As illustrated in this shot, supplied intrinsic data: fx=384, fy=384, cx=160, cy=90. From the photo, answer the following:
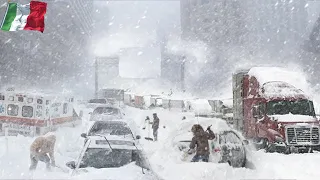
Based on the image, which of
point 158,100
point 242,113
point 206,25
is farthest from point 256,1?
point 242,113

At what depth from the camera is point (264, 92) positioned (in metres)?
14.6

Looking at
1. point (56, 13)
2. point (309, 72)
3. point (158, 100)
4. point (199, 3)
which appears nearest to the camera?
point (158, 100)

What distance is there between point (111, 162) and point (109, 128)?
4303mm

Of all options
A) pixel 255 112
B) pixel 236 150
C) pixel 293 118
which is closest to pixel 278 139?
pixel 293 118

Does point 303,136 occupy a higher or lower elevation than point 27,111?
lower

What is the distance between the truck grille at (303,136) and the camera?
13062 mm

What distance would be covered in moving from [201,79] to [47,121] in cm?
9356

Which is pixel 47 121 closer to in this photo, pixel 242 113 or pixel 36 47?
pixel 242 113

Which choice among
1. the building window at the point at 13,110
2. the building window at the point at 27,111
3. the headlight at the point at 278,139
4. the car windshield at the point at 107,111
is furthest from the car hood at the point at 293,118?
the building window at the point at 13,110

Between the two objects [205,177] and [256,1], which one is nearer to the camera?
[205,177]

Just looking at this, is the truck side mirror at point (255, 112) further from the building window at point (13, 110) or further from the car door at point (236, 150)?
the building window at point (13, 110)

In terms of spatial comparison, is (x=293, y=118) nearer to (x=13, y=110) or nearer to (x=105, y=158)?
(x=105, y=158)

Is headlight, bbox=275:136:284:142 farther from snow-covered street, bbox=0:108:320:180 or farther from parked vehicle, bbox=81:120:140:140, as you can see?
parked vehicle, bbox=81:120:140:140

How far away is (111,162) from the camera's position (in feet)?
22.5
